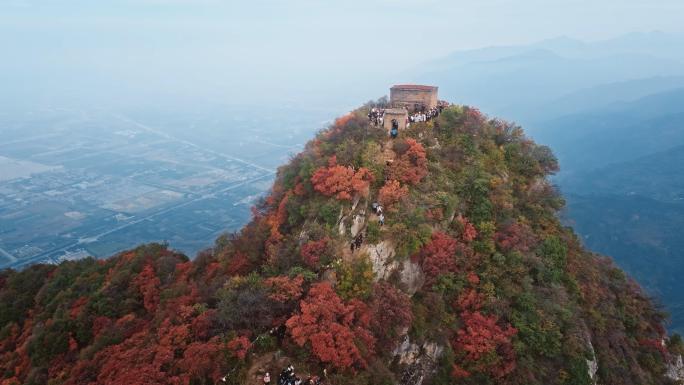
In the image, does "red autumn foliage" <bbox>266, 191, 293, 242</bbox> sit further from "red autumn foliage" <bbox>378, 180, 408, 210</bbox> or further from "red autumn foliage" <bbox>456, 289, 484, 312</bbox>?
"red autumn foliage" <bbox>456, 289, 484, 312</bbox>

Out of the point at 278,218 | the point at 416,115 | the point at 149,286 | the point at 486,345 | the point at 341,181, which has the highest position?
the point at 416,115

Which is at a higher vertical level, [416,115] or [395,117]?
[395,117]

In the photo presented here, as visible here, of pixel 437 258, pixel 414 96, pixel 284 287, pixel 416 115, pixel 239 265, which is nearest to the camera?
pixel 284 287

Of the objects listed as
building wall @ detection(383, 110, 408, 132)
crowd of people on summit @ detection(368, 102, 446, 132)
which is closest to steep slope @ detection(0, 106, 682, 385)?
building wall @ detection(383, 110, 408, 132)

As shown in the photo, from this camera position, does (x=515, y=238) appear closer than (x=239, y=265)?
No

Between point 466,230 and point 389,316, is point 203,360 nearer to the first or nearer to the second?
point 389,316

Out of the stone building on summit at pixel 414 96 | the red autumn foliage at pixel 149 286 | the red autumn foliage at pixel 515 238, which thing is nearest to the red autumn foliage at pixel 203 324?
the red autumn foliage at pixel 149 286

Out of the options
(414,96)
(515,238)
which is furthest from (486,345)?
(414,96)
